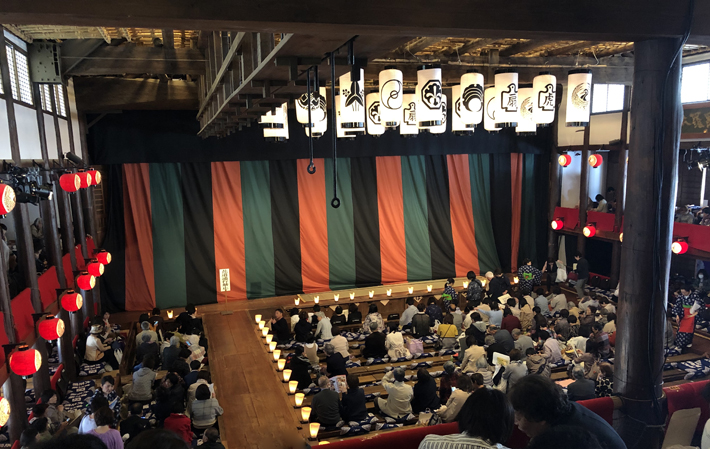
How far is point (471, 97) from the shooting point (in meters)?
5.61

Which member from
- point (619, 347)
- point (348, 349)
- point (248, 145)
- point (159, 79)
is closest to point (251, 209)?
point (248, 145)

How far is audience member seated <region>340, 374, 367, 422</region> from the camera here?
20.0 feet

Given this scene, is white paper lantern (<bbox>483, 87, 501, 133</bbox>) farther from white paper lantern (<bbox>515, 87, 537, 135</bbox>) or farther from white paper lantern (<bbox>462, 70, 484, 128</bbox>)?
white paper lantern (<bbox>462, 70, 484, 128</bbox>)

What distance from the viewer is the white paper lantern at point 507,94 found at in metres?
5.75

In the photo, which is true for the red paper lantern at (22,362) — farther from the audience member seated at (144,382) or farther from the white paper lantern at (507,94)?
the white paper lantern at (507,94)

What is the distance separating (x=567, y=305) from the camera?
32.8 feet

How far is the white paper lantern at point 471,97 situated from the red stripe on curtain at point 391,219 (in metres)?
7.30

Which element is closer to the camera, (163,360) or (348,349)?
(163,360)

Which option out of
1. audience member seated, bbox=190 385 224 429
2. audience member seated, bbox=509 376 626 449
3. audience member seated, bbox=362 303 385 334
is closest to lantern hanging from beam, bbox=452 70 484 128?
audience member seated, bbox=509 376 626 449

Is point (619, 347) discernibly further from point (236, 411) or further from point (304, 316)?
point (304, 316)

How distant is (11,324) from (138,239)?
6.30 meters

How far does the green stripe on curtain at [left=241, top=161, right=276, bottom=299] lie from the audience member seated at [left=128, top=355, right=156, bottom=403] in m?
5.54

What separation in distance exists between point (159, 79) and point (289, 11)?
8.16 meters

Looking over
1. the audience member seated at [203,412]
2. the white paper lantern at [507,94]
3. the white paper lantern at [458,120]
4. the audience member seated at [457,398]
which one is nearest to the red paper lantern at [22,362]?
the audience member seated at [203,412]
